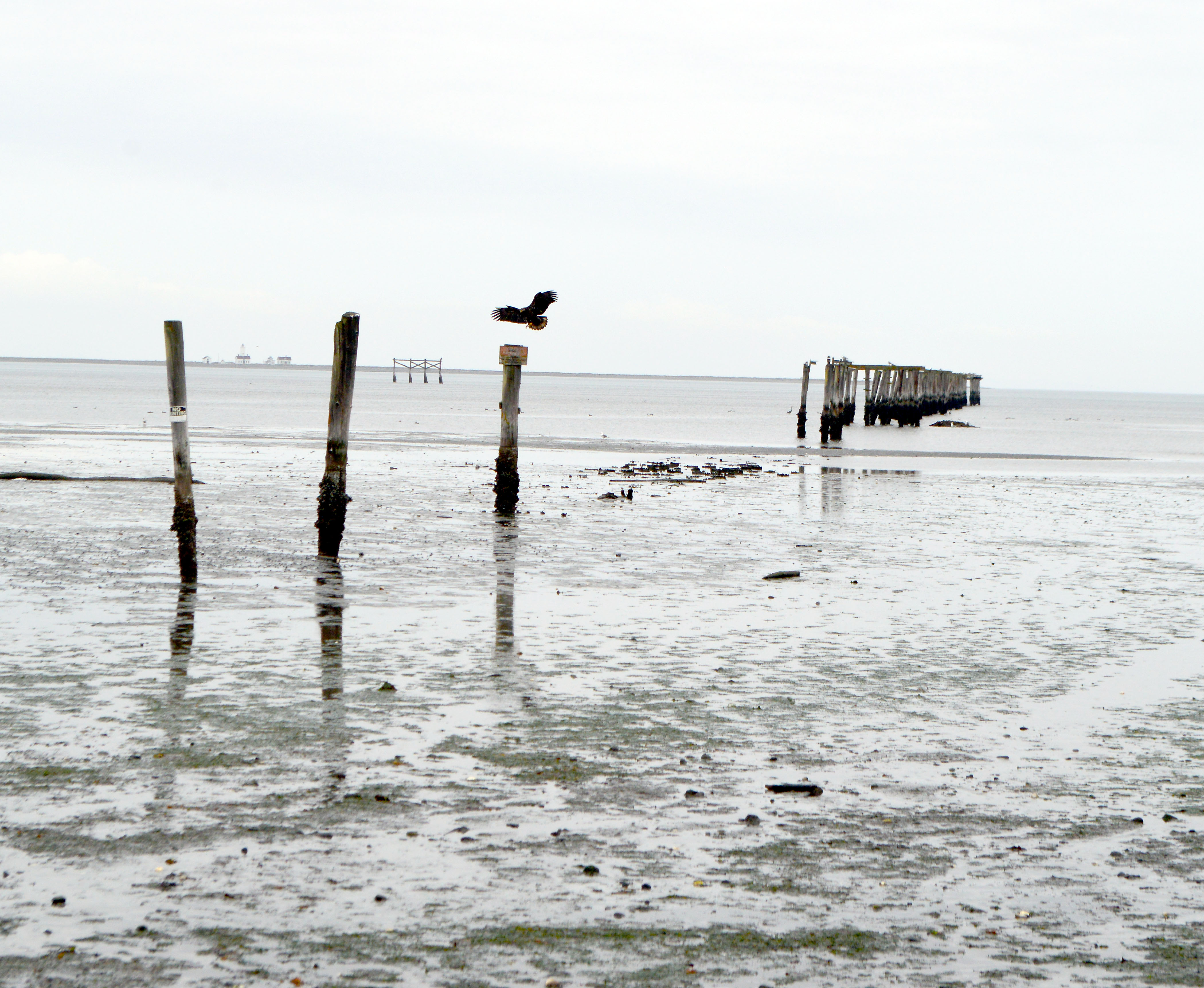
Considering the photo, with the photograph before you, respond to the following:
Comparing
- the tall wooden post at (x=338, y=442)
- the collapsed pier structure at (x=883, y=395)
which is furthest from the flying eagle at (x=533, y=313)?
the collapsed pier structure at (x=883, y=395)

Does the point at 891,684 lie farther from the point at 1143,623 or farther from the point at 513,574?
the point at 513,574

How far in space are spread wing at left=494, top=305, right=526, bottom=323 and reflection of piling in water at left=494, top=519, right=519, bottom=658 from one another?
4089 millimetres

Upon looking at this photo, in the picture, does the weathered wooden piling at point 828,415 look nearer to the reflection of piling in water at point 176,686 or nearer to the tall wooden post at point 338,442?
the tall wooden post at point 338,442

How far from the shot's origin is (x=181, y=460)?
44.1 ft

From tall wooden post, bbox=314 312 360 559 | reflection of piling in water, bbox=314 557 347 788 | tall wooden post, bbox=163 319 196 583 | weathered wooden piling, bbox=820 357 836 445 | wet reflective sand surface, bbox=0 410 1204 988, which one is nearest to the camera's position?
wet reflective sand surface, bbox=0 410 1204 988

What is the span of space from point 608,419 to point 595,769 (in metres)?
63.2

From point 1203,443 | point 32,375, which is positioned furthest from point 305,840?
point 32,375

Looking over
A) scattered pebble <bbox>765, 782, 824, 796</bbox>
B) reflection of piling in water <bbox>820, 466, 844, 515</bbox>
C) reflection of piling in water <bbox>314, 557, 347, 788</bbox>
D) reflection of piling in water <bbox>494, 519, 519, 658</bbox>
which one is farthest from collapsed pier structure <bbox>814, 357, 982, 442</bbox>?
scattered pebble <bbox>765, 782, 824, 796</bbox>

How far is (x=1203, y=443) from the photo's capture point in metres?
53.9

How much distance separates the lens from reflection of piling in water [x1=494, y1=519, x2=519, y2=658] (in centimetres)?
1028

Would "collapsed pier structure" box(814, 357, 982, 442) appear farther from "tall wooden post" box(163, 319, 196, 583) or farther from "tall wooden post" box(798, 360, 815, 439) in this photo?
"tall wooden post" box(163, 319, 196, 583)

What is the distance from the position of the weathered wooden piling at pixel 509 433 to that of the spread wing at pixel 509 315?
50cm

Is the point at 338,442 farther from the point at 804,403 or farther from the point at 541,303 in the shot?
the point at 804,403

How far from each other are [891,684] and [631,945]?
4764mm
